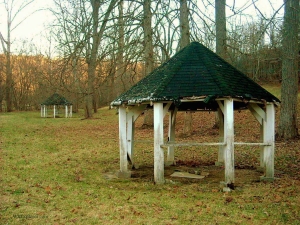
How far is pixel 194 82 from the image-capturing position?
7.99 meters

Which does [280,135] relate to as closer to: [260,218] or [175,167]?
[175,167]

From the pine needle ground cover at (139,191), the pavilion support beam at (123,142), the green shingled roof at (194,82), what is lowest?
the pine needle ground cover at (139,191)

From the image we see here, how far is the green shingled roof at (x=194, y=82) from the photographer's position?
763 centimetres

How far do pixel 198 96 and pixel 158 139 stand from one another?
1443mm

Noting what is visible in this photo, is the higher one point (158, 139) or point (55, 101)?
point (55, 101)

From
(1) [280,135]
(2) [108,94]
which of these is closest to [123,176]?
(1) [280,135]

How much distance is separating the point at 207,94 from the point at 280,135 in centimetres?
775

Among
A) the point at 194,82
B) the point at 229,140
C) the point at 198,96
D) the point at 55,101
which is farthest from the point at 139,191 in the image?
the point at 55,101

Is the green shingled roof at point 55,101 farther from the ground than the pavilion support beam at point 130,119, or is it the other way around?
the green shingled roof at point 55,101

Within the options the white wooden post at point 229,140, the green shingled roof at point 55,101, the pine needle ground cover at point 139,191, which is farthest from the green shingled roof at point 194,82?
the green shingled roof at point 55,101

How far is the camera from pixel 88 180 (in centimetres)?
854

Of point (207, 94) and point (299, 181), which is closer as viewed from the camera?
point (207, 94)

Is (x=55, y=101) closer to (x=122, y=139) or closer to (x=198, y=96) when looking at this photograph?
(x=122, y=139)

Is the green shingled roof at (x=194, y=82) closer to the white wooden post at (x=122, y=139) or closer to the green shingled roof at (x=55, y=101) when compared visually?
the white wooden post at (x=122, y=139)
